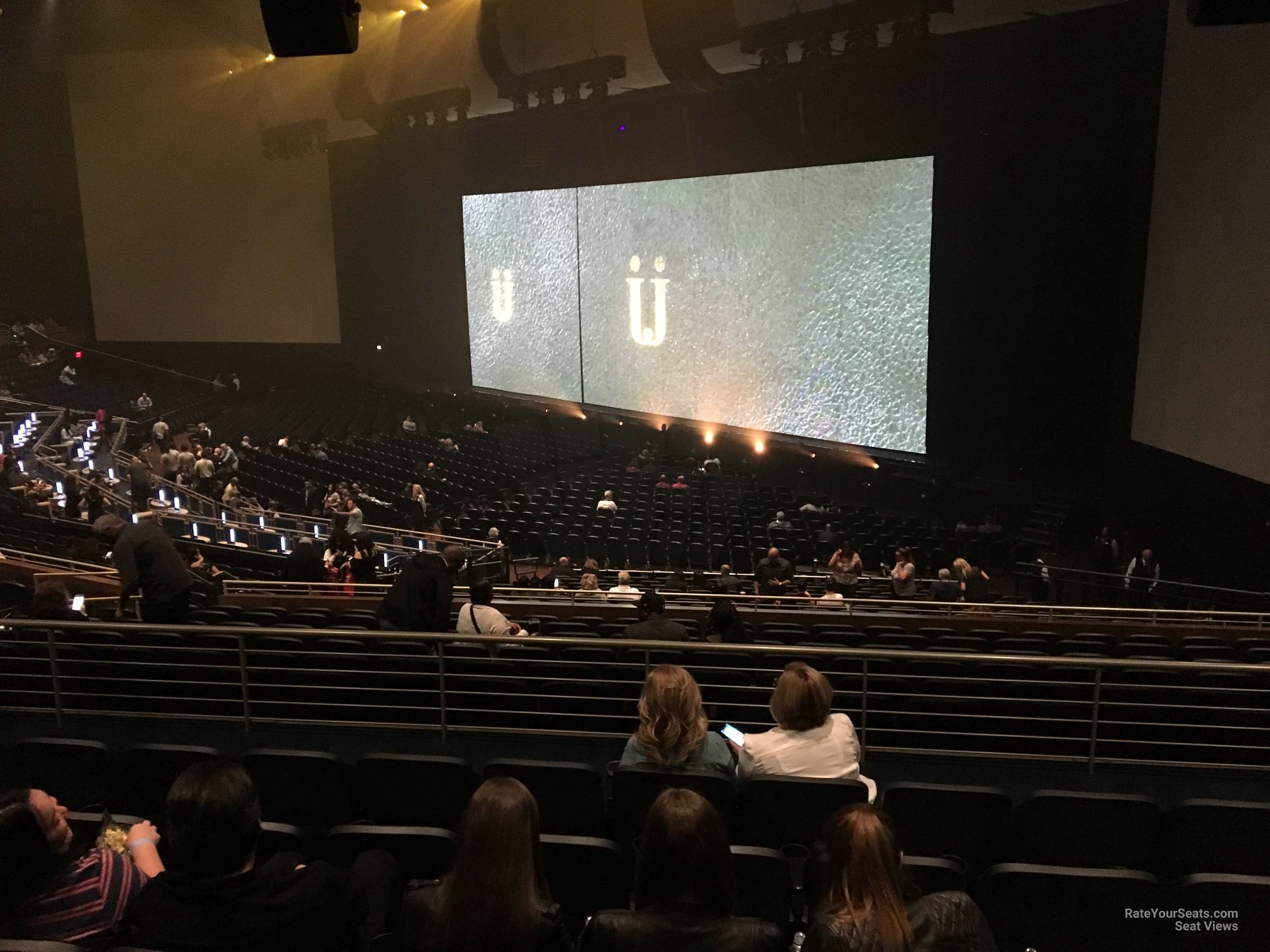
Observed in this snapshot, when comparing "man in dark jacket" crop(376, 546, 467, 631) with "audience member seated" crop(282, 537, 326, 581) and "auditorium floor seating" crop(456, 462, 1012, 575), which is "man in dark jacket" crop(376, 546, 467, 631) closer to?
"audience member seated" crop(282, 537, 326, 581)

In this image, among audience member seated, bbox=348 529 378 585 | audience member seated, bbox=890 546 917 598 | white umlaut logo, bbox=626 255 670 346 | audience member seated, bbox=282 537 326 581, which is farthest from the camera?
white umlaut logo, bbox=626 255 670 346

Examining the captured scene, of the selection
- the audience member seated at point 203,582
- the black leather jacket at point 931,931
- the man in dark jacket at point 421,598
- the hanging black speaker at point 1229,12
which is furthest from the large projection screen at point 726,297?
the black leather jacket at point 931,931

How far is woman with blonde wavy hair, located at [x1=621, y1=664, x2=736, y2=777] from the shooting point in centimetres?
305

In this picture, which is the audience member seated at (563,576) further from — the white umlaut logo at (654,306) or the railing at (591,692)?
the white umlaut logo at (654,306)

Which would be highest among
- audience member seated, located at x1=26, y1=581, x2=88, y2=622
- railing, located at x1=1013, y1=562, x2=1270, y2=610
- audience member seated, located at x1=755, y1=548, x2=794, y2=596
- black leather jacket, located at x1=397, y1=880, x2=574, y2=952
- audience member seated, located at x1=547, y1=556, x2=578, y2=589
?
black leather jacket, located at x1=397, y1=880, x2=574, y2=952

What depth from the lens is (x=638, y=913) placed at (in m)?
2.11

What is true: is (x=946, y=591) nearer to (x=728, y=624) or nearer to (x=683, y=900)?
(x=728, y=624)

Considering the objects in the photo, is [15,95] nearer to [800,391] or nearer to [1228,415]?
[800,391]

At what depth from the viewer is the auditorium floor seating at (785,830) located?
8.35ft

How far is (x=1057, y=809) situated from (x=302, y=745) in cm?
313

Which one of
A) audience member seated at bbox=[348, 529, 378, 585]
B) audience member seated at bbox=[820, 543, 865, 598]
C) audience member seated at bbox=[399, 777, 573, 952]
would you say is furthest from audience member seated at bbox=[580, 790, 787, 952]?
audience member seated at bbox=[820, 543, 865, 598]

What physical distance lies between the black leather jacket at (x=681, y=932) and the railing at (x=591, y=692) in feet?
5.58

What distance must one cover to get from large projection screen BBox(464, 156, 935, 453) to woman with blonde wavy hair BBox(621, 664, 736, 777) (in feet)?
40.7

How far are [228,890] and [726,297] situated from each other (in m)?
15.4
